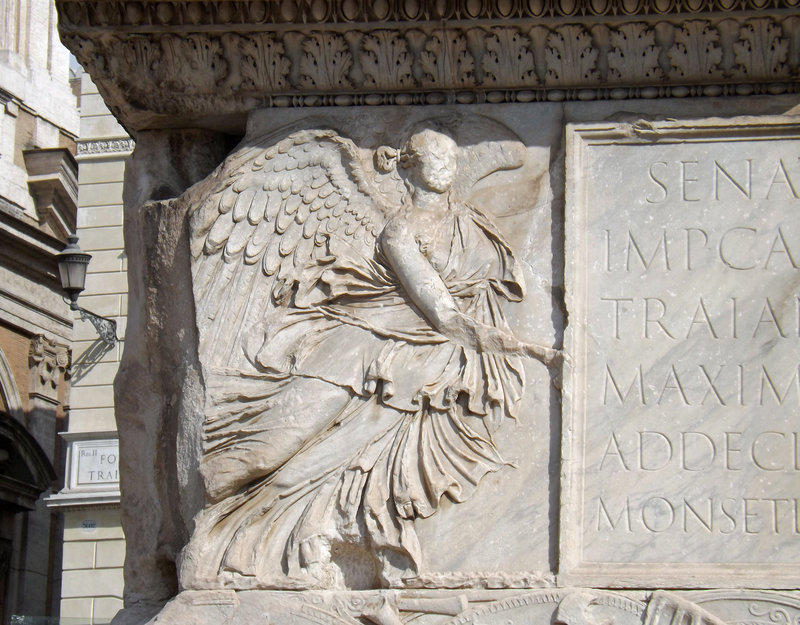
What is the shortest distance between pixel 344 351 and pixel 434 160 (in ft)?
3.16

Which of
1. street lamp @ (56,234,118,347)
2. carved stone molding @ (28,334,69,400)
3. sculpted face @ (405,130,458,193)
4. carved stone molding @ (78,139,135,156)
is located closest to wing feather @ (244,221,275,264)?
sculpted face @ (405,130,458,193)

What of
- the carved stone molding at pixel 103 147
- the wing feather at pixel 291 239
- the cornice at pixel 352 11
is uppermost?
the carved stone molding at pixel 103 147

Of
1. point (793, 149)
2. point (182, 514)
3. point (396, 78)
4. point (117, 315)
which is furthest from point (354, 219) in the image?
point (117, 315)

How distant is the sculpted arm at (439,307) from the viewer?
22.0 ft

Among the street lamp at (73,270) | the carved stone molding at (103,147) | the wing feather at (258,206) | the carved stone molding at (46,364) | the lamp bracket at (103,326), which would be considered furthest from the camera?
the carved stone molding at (46,364)

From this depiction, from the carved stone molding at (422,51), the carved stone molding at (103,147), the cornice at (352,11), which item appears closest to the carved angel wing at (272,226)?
the carved stone molding at (422,51)

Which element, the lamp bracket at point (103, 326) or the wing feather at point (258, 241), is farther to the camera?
the lamp bracket at point (103, 326)

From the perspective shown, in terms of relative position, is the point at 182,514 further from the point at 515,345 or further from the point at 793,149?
the point at 793,149

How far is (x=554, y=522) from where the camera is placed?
648 cm

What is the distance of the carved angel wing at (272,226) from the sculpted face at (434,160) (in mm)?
232

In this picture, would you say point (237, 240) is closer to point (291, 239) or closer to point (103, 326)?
point (291, 239)

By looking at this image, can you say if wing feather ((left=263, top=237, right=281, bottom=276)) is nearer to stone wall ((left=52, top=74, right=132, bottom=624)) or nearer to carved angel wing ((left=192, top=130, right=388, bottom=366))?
carved angel wing ((left=192, top=130, right=388, bottom=366))

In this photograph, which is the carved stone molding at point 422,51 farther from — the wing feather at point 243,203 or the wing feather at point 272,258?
the wing feather at point 272,258

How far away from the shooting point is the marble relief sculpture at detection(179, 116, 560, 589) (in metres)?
6.53
